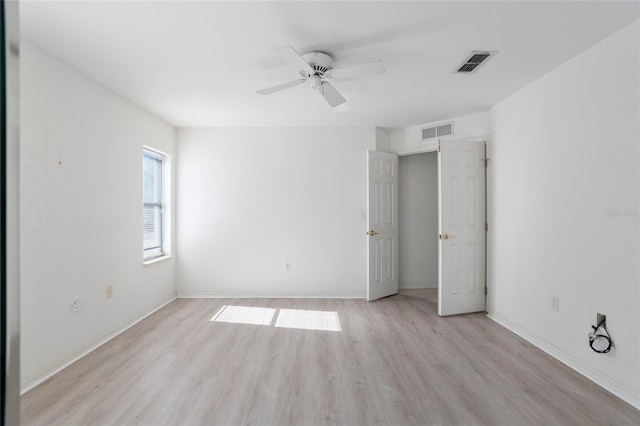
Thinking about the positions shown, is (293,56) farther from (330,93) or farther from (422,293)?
(422,293)

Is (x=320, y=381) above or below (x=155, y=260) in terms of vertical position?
below

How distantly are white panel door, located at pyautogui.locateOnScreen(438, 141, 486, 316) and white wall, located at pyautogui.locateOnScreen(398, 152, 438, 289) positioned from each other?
115 centimetres

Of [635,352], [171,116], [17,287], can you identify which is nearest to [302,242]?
[171,116]

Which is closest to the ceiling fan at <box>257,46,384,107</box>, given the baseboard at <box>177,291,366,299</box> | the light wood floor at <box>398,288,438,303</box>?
the baseboard at <box>177,291,366,299</box>

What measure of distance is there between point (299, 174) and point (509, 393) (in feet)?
10.8

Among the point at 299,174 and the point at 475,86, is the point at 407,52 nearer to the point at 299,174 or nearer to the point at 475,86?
the point at 475,86

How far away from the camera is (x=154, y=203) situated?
4016 mm

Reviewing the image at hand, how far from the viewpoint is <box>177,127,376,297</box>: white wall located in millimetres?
4324

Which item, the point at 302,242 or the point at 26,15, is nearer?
the point at 26,15

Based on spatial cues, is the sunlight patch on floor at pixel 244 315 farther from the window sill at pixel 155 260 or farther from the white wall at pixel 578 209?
the white wall at pixel 578 209

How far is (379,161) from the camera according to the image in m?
4.21

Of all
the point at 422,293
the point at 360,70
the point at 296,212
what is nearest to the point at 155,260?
the point at 296,212

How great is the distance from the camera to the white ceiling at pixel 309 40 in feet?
5.92

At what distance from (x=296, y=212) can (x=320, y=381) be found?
2.49 metres
